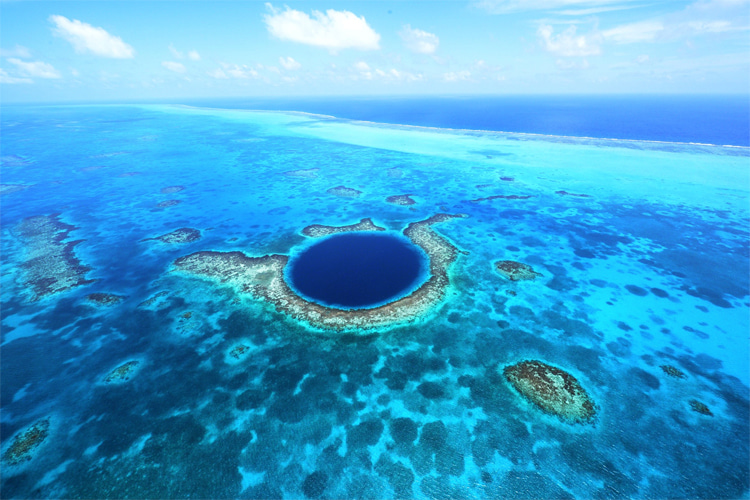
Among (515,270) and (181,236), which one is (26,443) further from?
(515,270)

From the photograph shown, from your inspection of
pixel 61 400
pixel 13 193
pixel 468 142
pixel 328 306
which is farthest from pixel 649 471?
pixel 468 142

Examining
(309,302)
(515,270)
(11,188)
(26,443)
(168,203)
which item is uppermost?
(515,270)

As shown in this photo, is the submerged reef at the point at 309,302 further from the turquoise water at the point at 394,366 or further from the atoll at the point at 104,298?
the atoll at the point at 104,298

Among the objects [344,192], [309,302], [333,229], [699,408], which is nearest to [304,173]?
[344,192]

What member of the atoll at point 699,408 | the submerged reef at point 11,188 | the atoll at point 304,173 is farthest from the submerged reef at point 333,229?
the submerged reef at point 11,188

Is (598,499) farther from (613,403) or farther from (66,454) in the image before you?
(66,454)

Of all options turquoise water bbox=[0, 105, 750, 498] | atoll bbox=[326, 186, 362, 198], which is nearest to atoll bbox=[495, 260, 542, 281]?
turquoise water bbox=[0, 105, 750, 498]

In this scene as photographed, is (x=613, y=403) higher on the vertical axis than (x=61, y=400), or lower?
higher
